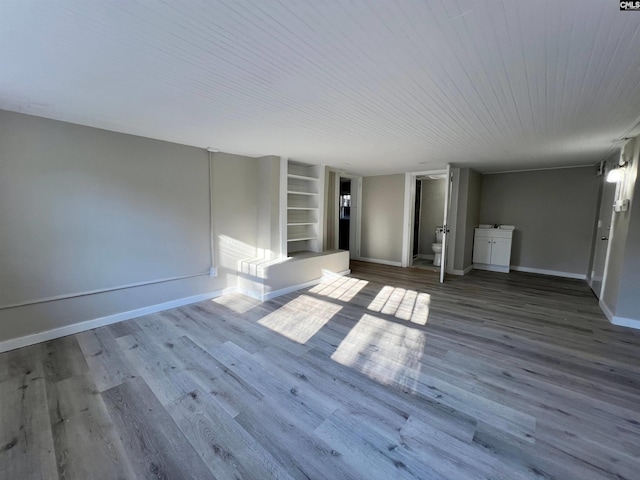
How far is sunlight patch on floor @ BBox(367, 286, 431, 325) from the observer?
136 inches

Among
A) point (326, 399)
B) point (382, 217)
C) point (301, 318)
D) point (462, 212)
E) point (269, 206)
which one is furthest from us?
point (382, 217)

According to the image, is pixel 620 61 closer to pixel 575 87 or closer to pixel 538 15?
pixel 575 87

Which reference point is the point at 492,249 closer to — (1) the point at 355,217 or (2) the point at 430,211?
(2) the point at 430,211

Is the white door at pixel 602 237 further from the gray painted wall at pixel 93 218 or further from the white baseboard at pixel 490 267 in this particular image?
the gray painted wall at pixel 93 218

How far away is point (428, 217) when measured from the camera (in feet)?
23.8

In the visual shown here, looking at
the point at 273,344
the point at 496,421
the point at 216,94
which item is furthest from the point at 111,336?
the point at 496,421

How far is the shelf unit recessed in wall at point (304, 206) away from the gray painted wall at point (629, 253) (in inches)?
161

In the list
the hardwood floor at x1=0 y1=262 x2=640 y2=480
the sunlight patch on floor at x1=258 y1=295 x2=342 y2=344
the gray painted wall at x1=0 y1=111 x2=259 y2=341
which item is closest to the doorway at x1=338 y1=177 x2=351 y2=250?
the sunlight patch on floor at x1=258 y1=295 x2=342 y2=344

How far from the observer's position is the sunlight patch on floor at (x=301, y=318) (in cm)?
299

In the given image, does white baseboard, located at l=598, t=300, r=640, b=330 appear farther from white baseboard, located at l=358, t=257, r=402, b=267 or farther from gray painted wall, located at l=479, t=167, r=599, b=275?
white baseboard, located at l=358, t=257, r=402, b=267

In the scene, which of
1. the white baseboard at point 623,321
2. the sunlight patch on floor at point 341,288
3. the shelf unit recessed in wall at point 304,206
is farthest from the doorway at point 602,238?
the shelf unit recessed in wall at point 304,206

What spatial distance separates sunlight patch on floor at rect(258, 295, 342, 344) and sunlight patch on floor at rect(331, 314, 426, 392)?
0.42 meters

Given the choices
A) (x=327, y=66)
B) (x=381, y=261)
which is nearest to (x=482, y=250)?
(x=381, y=261)

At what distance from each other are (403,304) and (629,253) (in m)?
2.57
